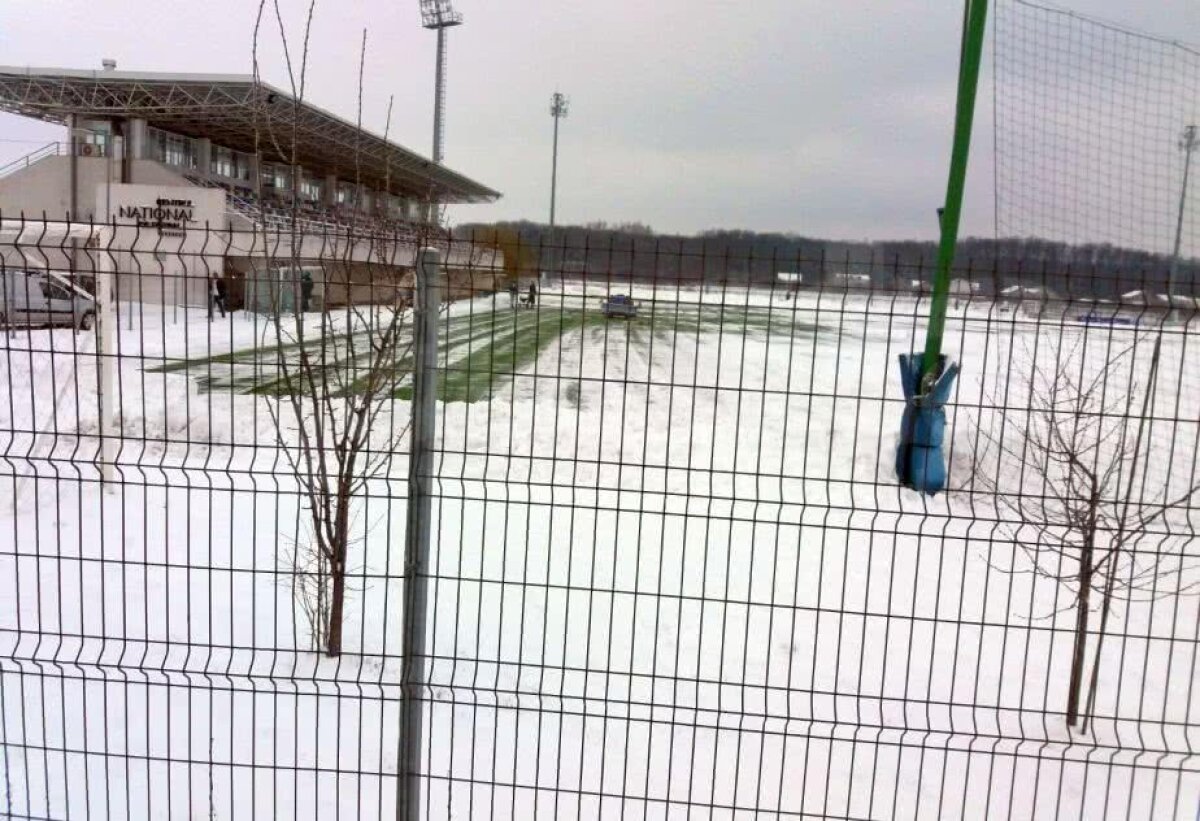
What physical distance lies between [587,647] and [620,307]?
152 cm

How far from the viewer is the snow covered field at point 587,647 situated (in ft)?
12.2

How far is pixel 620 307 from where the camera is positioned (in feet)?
12.7

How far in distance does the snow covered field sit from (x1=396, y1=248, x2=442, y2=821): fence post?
16 cm

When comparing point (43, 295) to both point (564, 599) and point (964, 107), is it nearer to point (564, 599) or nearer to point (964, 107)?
point (564, 599)

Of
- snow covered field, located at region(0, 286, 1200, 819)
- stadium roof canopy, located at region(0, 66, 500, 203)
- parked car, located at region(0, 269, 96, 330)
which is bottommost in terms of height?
snow covered field, located at region(0, 286, 1200, 819)

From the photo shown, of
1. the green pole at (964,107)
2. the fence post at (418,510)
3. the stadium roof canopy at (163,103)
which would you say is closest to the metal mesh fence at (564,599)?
the fence post at (418,510)

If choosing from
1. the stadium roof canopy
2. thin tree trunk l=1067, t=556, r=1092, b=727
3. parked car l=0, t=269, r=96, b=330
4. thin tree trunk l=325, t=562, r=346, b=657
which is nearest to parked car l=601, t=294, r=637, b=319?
parked car l=0, t=269, r=96, b=330

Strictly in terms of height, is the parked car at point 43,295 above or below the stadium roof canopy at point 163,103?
below

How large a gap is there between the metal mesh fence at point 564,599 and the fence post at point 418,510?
0.02m

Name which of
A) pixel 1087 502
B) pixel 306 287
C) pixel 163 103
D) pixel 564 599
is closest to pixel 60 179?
pixel 163 103

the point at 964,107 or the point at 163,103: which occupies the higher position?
the point at 163,103

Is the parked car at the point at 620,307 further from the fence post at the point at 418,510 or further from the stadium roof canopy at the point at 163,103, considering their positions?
the stadium roof canopy at the point at 163,103

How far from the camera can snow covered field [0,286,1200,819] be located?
3.72 meters

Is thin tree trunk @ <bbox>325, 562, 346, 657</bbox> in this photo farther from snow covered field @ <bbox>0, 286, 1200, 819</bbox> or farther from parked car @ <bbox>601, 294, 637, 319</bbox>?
parked car @ <bbox>601, 294, 637, 319</bbox>
